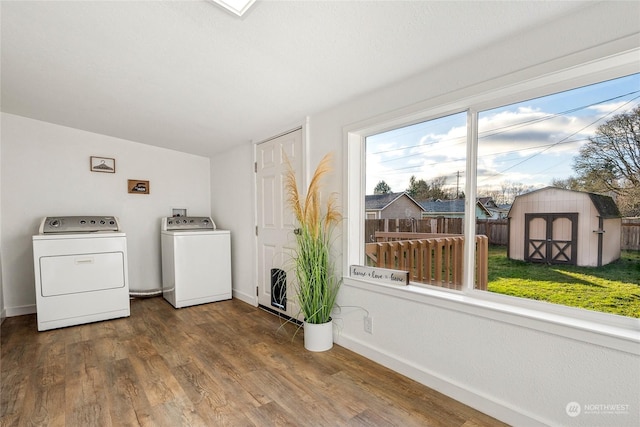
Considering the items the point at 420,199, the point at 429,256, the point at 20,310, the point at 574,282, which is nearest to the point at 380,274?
the point at 429,256

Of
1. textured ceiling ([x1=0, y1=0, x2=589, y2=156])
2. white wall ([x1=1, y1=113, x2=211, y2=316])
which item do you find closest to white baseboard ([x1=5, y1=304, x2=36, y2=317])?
white wall ([x1=1, y1=113, x2=211, y2=316])

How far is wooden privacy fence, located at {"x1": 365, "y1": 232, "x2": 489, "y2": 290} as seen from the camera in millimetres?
1799

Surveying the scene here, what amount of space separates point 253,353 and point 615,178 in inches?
98.0

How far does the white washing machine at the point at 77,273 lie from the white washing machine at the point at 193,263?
1.62ft

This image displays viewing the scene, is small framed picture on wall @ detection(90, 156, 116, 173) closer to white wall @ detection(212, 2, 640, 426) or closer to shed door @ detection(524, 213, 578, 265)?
white wall @ detection(212, 2, 640, 426)

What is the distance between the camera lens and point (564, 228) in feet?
4.99

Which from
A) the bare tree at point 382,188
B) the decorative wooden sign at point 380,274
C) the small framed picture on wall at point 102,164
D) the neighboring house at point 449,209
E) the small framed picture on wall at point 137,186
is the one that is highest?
the small framed picture on wall at point 102,164

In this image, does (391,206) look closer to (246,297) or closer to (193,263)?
(246,297)

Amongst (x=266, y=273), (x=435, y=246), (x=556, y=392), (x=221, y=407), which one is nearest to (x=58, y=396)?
(x=221, y=407)

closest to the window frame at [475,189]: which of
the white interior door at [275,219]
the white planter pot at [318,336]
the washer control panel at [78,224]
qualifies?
the white planter pot at [318,336]

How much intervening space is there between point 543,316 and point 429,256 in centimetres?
72

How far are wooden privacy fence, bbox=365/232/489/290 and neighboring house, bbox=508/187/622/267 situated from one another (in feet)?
0.65

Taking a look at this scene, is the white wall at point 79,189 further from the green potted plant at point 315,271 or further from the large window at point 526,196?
the large window at point 526,196

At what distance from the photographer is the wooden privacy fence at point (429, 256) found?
1.80 m
